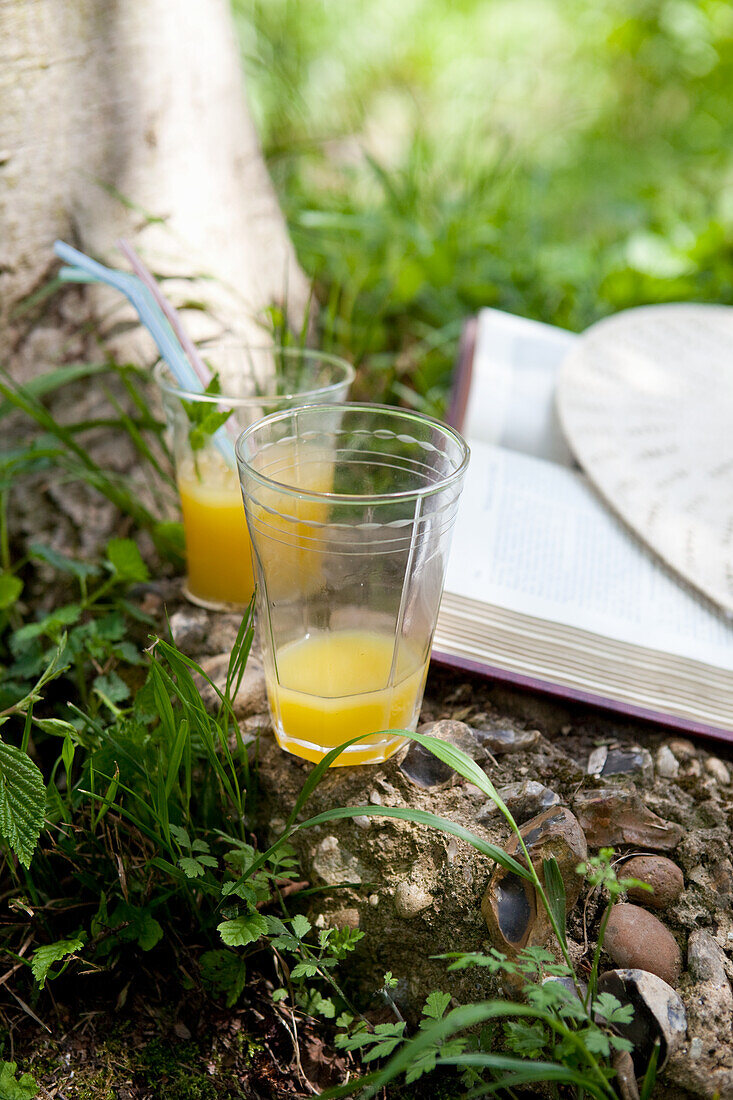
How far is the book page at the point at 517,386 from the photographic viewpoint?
1668mm

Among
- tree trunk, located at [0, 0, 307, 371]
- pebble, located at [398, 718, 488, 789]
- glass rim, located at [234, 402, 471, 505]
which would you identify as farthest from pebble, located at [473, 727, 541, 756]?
tree trunk, located at [0, 0, 307, 371]

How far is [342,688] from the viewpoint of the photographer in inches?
36.4

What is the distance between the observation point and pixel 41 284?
1.52 metres

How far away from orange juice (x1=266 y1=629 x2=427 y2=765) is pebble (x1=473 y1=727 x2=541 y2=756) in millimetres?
155

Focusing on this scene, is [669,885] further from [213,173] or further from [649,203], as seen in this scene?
[649,203]

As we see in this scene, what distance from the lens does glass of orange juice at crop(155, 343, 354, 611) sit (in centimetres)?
115

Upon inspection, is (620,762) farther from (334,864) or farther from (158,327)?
(158,327)

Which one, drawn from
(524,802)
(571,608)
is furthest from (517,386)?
(524,802)

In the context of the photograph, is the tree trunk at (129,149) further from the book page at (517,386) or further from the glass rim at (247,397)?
the book page at (517,386)

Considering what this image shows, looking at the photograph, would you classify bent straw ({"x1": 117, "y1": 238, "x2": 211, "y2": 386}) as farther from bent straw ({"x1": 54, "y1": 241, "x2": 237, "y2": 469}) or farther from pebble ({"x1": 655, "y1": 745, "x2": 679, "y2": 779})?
pebble ({"x1": 655, "y1": 745, "x2": 679, "y2": 779})

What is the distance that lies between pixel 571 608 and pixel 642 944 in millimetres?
478

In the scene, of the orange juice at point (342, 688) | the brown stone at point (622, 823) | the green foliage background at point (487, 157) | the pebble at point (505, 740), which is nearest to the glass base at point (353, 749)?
the orange juice at point (342, 688)

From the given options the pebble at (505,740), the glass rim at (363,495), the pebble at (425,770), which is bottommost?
the pebble at (505,740)

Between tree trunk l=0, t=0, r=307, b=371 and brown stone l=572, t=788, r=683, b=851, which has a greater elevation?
tree trunk l=0, t=0, r=307, b=371
